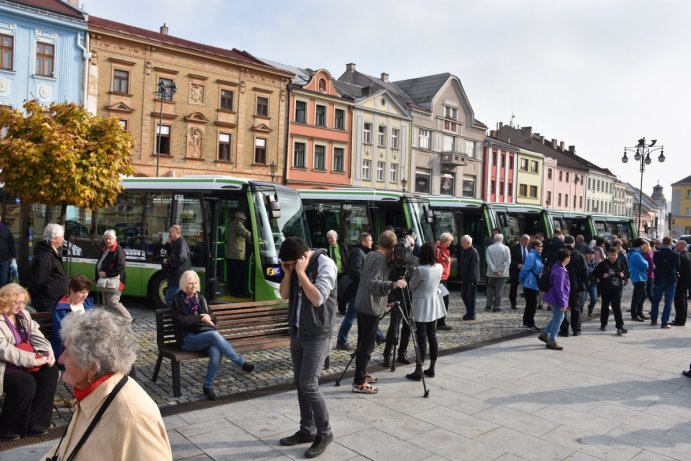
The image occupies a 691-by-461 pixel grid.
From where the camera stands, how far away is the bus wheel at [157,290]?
12.4 m

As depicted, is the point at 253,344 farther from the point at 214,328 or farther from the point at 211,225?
the point at 211,225

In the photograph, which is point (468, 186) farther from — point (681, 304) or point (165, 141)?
point (681, 304)

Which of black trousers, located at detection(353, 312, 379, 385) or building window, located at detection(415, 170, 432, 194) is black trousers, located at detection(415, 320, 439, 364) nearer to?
black trousers, located at detection(353, 312, 379, 385)

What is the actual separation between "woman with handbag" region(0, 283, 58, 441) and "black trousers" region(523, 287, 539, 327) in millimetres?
8683

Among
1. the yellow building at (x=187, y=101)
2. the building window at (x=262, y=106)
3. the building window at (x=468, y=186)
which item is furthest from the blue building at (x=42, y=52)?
the building window at (x=468, y=186)

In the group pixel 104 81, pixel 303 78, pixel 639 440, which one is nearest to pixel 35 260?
pixel 639 440

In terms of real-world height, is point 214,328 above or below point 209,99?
below

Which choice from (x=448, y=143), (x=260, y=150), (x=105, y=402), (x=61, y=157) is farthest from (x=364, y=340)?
(x=448, y=143)

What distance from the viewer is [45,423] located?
529 cm

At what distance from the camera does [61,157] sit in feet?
37.8

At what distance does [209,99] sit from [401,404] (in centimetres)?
3153

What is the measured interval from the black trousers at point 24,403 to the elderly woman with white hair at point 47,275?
2.28 m

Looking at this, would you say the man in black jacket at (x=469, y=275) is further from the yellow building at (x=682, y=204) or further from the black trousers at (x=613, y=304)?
the yellow building at (x=682, y=204)

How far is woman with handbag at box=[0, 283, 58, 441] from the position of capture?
5.04 m
